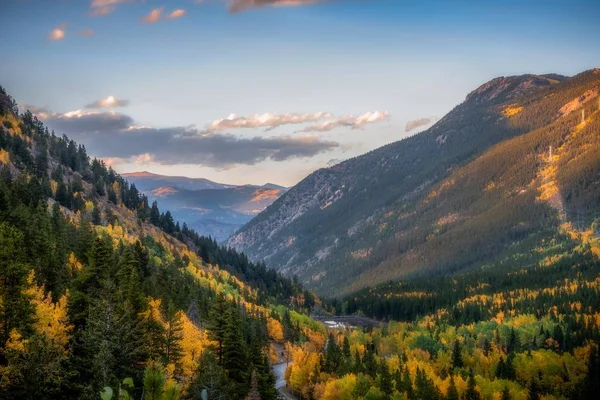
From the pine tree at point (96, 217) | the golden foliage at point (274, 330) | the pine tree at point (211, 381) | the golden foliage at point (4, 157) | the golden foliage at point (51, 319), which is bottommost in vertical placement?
the golden foliage at point (274, 330)

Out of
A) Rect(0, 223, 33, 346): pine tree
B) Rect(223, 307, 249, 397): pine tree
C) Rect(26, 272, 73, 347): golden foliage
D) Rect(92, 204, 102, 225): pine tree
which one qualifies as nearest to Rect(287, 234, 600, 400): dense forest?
Rect(223, 307, 249, 397): pine tree

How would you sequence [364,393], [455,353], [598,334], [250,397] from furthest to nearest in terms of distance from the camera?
[598,334], [455,353], [364,393], [250,397]

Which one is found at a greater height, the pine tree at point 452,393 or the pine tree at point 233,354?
the pine tree at point 233,354

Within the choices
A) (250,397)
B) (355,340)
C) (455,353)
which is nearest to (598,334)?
(455,353)

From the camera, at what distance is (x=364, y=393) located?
379 ft

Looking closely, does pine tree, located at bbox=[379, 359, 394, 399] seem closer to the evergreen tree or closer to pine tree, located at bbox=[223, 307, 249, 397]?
pine tree, located at bbox=[223, 307, 249, 397]

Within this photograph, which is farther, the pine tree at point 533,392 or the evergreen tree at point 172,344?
the pine tree at point 533,392

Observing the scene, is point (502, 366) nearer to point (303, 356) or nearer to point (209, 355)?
point (303, 356)

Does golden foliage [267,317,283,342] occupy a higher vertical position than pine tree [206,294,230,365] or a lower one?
lower

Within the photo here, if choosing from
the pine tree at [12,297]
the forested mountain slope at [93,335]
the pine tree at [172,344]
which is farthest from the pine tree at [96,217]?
the pine tree at [12,297]

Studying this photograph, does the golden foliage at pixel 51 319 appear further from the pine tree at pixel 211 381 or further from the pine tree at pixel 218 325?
the pine tree at pixel 218 325

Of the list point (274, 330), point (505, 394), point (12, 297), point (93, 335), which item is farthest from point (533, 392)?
point (12, 297)

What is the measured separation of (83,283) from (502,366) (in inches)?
4109

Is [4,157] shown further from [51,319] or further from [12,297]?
[12,297]
